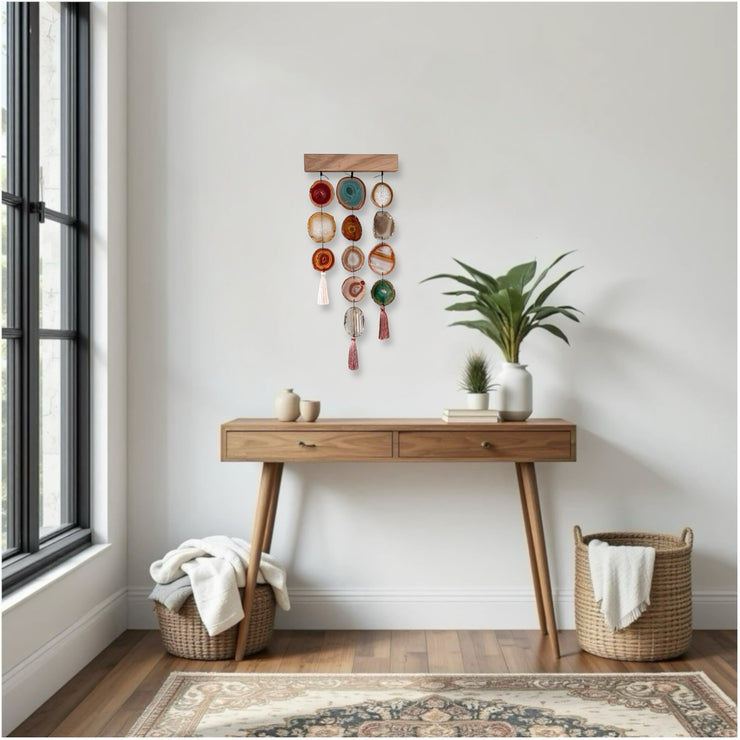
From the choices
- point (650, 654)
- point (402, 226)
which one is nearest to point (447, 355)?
point (402, 226)

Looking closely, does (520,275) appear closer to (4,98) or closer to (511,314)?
(511,314)

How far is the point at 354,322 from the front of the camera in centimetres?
348

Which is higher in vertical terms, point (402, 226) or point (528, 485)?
Answer: point (402, 226)

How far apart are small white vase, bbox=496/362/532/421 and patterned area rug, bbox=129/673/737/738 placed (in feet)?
2.93

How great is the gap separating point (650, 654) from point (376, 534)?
1088 millimetres

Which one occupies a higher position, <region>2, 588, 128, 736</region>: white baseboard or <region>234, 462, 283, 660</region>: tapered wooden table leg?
<region>234, 462, 283, 660</region>: tapered wooden table leg

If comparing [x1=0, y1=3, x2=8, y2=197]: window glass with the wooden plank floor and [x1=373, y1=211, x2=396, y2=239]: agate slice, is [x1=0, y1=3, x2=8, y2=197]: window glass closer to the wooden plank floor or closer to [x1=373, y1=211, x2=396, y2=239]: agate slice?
[x1=373, y1=211, x2=396, y2=239]: agate slice

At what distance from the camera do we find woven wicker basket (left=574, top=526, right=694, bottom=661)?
3.04 metres

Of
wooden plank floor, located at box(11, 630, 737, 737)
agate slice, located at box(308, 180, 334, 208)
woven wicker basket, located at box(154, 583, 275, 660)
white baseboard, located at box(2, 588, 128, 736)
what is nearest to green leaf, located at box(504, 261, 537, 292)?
agate slice, located at box(308, 180, 334, 208)

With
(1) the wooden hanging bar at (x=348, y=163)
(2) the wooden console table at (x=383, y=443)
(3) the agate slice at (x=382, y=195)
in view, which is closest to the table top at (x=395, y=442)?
(2) the wooden console table at (x=383, y=443)

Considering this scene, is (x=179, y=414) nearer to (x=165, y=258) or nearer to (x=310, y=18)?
(x=165, y=258)

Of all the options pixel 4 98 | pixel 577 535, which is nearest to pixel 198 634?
pixel 577 535

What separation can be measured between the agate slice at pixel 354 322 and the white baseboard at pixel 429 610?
3.33 ft

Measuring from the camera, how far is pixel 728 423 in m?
Answer: 3.47
